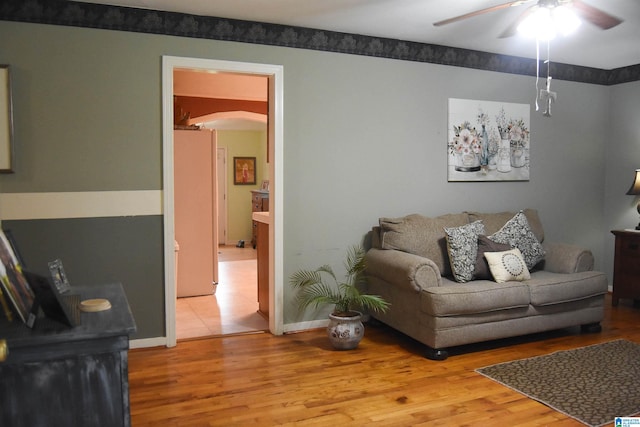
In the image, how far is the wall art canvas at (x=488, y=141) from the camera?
15.9 ft

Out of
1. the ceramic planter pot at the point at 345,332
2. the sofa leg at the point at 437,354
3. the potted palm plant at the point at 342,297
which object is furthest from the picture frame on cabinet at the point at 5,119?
the sofa leg at the point at 437,354

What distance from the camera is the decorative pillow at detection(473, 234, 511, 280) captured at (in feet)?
13.4

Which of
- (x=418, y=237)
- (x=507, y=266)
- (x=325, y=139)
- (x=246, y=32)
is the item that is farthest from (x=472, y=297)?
(x=246, y=32)

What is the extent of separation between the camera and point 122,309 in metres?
1.86

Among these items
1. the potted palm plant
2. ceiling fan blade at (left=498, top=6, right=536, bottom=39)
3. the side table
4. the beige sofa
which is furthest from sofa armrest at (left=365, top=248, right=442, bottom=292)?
the side table

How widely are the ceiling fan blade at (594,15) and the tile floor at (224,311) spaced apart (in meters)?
3.12

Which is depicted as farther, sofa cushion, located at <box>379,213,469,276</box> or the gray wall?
sofa cushion, located at <box>379,213,469,276</box>

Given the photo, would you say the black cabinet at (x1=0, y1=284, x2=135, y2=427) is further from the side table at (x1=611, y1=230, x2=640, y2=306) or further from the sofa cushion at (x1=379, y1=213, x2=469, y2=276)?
the side table at (x1=611, y1=230, x2=640, y2=306)

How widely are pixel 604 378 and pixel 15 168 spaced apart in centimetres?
393

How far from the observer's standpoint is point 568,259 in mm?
4402

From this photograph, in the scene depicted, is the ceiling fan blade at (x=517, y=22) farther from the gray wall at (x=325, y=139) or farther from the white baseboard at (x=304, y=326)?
the white baseboard at (x=304, y=326)

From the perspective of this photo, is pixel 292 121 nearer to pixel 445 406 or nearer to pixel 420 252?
pixel 420 252

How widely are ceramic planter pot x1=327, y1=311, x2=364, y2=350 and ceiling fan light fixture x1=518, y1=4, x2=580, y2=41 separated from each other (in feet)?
7.18

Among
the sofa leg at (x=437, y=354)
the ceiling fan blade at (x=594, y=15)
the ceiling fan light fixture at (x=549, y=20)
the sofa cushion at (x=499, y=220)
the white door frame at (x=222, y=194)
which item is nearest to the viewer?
the ceiling fan blade at (x=594, y=15)
